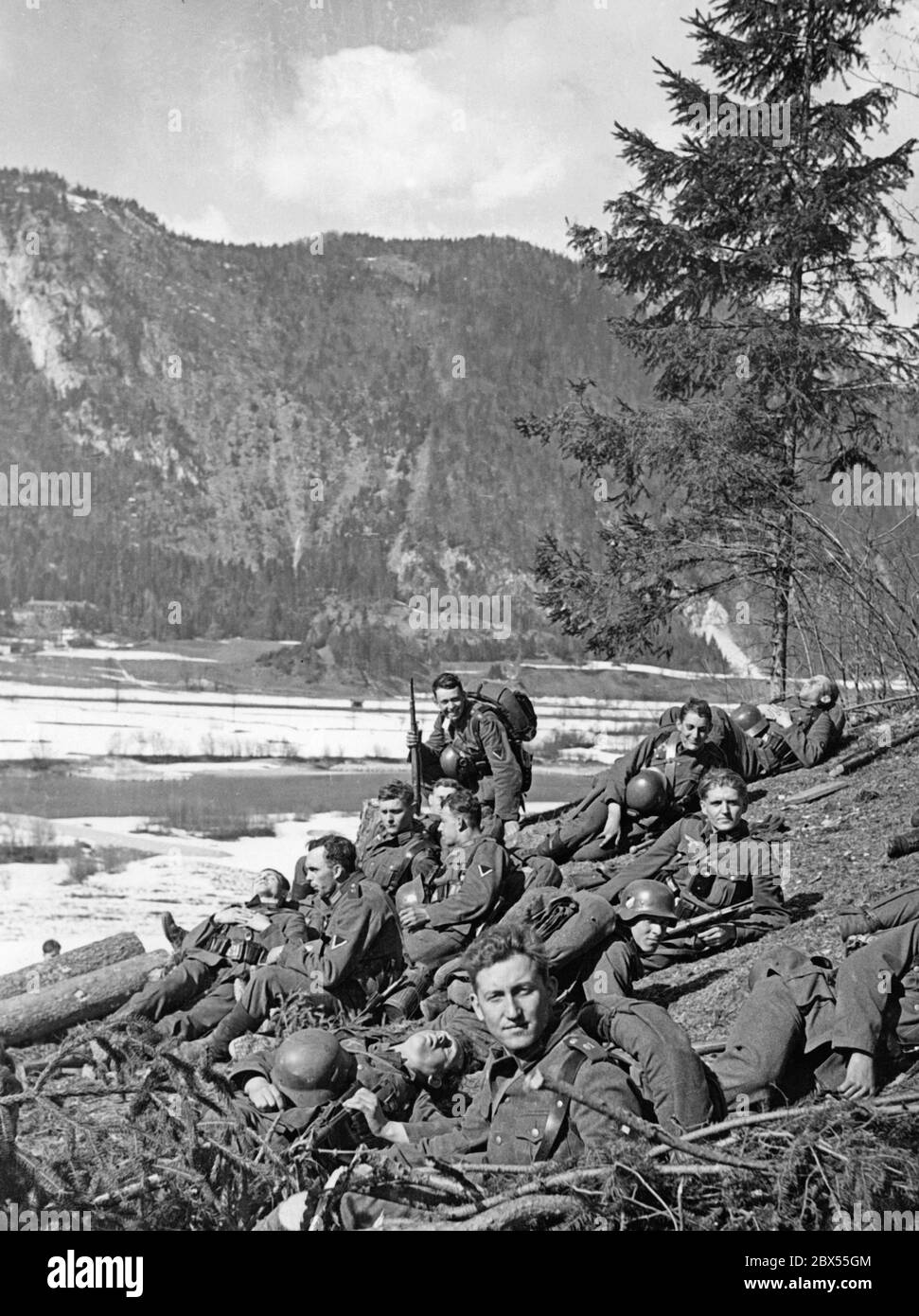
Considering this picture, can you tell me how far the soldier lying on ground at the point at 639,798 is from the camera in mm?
8336

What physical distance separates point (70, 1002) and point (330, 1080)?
285 cm

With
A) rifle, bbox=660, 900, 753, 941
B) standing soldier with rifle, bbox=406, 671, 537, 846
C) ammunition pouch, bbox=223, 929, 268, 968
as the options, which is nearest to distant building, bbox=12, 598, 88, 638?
standing soldier with rifle, bbox=406, 671, 537, 846

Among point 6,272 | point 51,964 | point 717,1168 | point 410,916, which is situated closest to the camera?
point 717,1168

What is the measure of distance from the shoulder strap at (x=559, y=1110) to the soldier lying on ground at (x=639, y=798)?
453 cm

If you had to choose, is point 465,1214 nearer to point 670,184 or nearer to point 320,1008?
point 320,1008

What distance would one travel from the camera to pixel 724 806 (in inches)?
249

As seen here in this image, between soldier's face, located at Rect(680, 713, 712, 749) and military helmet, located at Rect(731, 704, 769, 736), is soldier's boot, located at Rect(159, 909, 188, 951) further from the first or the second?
military helmet, located at Rect(731, 704, 769, 736)

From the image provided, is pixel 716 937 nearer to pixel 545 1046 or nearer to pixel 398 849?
pixel 398 849

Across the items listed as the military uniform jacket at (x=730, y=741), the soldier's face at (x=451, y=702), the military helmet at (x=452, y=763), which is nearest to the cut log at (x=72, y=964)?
the military helmet at (x=452, y=763)

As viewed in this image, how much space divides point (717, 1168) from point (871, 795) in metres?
5.12

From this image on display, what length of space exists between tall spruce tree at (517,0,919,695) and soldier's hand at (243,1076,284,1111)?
927 centimetres

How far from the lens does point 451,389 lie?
51469 mm

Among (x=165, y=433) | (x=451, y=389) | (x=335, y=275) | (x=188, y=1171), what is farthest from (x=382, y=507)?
(x=188, y=1171)

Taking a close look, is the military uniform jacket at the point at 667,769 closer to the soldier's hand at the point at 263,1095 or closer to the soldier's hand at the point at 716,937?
the soldier's hand at the point at 716,937
